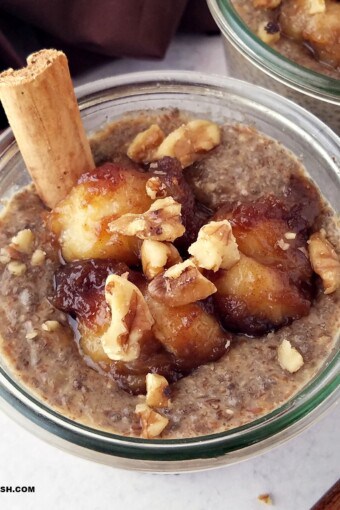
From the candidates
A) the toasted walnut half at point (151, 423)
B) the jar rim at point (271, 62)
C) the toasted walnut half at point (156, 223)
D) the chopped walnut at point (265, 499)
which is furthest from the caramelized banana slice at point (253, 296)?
the jar rim at point (271, 62)

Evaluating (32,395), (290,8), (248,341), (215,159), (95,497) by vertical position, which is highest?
(290,8)

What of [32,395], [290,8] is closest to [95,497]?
[32,395]

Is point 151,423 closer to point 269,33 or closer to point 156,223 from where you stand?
point 156,223

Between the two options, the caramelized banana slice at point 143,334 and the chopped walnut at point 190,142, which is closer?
the caramelized banana slice at point 143,334

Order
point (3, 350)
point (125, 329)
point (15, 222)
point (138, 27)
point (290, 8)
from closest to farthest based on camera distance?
point (125, 329) → point (3, 350) → point (15, 222) → point (290, 8) → point (138, 27)

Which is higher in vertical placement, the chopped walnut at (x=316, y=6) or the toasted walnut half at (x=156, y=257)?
the chopped walnut at (x=316, y=6)

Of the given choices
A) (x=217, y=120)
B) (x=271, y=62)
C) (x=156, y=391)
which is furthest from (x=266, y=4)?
(x=156, y=391)

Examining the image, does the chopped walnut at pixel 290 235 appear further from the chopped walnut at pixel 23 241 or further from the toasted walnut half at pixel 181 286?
the chopped walnut at pixel 23 241

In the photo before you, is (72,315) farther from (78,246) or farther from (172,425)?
(172,425)
